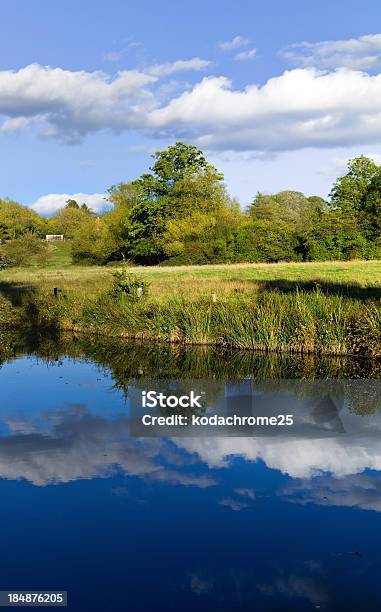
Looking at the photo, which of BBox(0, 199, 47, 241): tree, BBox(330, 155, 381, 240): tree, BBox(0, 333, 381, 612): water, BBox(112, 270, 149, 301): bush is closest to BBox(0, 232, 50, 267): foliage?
BBox(0, 199, 47, 241): tree

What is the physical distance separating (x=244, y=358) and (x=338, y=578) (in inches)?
412

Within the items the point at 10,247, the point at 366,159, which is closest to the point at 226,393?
the point at 10,247

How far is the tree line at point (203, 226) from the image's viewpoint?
48.2m

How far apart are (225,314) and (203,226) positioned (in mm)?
35137

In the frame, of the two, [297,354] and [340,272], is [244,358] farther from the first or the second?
[340,272]

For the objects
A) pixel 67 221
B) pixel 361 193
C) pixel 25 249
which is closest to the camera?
pixel 25 249

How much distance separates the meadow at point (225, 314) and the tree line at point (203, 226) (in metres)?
22.0

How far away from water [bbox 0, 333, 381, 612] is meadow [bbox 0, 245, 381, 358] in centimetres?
387

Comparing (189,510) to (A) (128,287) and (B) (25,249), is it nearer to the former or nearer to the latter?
(A) (128,287)

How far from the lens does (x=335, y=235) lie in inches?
1855

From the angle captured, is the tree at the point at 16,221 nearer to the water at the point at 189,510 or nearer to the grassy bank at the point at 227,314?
the grassy bank at the point at 227,314

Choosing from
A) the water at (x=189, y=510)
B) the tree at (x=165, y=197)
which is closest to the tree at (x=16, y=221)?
the tree at (x=165, y=197)

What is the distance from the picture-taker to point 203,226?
2041 inches

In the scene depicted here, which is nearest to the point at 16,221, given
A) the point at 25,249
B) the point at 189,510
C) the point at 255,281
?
the point at 25,249
